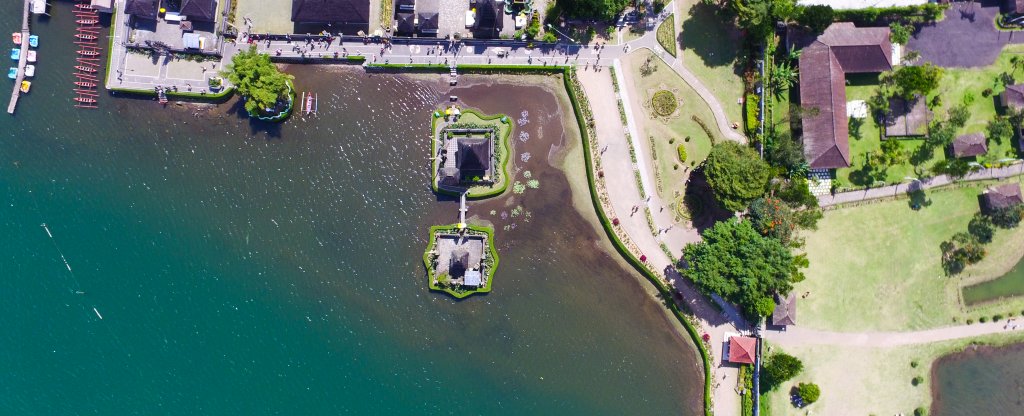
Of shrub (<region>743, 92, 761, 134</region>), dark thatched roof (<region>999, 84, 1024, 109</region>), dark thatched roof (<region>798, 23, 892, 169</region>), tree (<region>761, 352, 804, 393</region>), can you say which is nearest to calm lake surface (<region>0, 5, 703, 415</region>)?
tree (<region>761, 352, 804, 393</region>)

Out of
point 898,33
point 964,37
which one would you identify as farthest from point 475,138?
point 964,37

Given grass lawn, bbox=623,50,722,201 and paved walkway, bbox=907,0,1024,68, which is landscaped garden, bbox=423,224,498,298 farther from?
paved walkway, bbox=907,0,1024,68

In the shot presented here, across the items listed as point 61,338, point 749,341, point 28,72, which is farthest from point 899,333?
point 28,72

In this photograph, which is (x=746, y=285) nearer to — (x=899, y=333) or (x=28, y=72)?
(x=899, y=333)

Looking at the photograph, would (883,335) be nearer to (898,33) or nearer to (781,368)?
(781,368)

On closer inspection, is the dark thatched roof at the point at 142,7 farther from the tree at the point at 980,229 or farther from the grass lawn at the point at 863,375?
the tree at the point at 980,229
